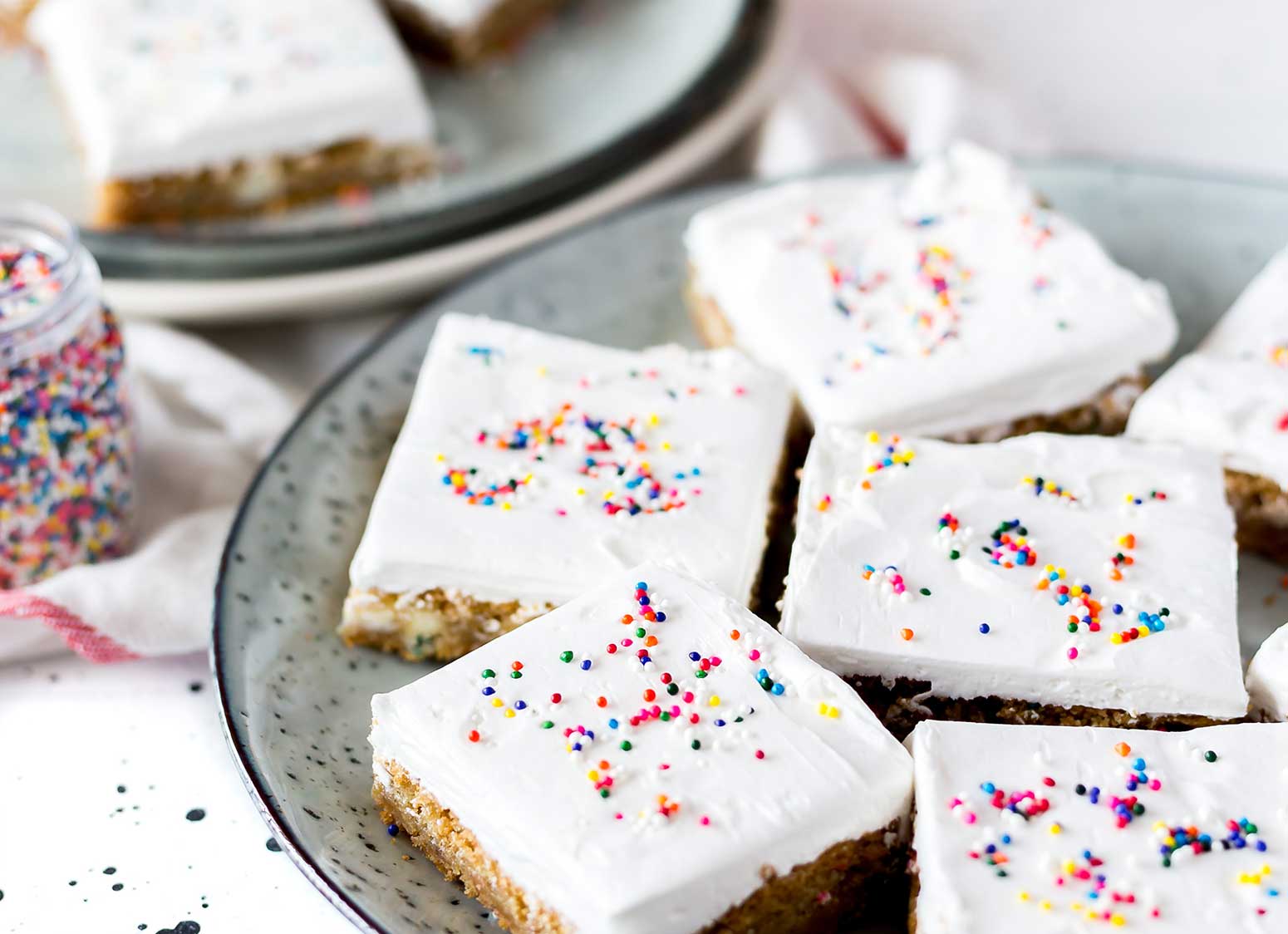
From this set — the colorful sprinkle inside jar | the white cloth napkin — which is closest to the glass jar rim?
the colorful sprinkle inside jar

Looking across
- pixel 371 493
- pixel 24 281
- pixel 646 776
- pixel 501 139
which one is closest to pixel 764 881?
pixel 646 776

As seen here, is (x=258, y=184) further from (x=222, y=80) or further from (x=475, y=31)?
(x=475, y=31)

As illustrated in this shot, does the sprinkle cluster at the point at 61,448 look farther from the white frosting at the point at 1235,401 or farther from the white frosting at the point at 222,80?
the white frosting at the point at 1235,401

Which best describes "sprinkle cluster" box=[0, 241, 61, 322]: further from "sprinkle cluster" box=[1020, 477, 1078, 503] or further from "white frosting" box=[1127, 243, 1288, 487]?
"white frosting" box=[1127, 243, 1288, 487]

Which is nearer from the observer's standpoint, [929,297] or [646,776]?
[646,776]

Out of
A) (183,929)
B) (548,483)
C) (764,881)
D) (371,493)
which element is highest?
(548,483)

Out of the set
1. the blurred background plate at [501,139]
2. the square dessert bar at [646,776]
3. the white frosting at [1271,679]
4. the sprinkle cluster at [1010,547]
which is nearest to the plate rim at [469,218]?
the blurred background plate at [501,139]
